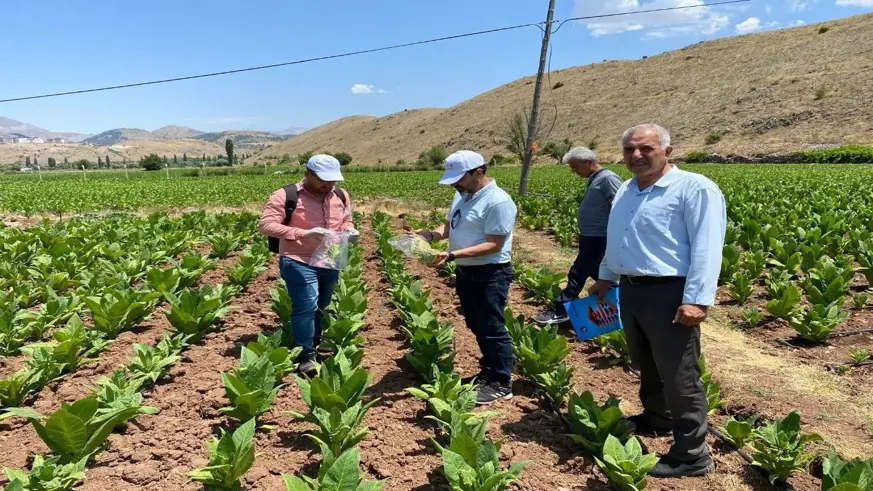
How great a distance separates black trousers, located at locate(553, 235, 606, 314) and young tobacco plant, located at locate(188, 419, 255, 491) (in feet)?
12.3

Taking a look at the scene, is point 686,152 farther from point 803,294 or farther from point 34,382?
point 34,382

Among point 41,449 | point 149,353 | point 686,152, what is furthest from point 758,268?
point 686,152

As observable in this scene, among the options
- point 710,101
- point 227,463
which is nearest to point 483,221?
point 227,463

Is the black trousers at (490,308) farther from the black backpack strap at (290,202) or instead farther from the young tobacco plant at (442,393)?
the black backpack strap at (290,202)

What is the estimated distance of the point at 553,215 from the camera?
1466 cm

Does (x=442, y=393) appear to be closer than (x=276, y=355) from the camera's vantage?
Yes

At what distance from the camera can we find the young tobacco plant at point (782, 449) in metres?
2.94

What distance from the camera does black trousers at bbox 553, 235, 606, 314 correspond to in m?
5.64

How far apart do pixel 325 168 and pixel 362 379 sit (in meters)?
1.63

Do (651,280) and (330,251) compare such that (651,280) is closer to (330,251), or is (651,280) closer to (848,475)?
(848,475)

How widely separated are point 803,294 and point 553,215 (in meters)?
8.14

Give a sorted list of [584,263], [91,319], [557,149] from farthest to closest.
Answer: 1. [557,149]
2. [91,319]
3. [584,263]

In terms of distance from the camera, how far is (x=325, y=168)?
4.11 meters

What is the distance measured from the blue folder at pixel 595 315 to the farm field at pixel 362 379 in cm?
25
